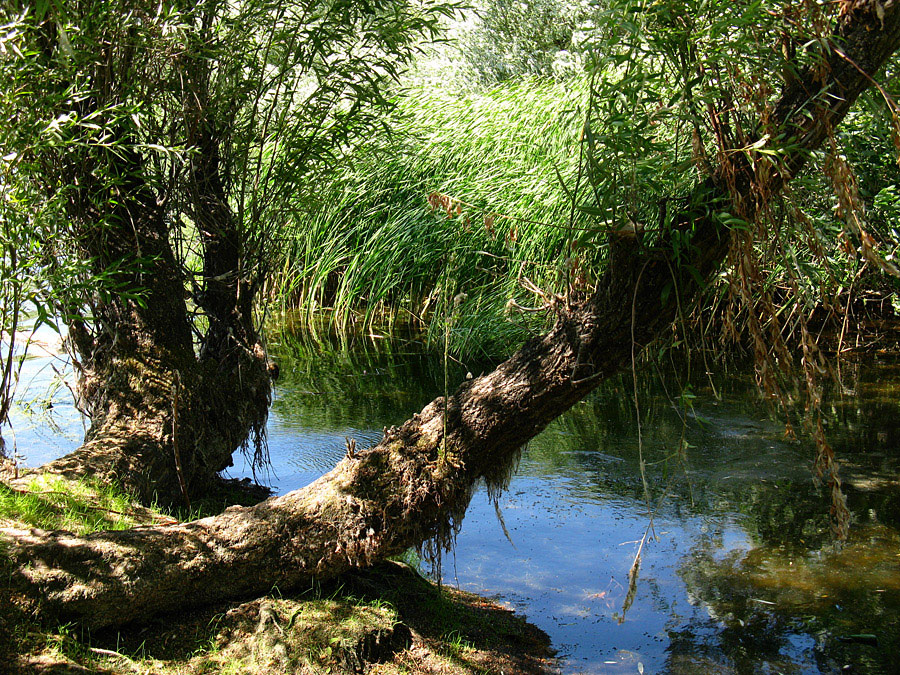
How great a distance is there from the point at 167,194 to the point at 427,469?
5.44 feet

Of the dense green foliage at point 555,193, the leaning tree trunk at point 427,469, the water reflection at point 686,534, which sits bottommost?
the water reflection at point 686,534

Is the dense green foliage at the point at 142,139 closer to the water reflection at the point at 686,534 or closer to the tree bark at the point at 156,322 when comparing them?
the tree bark at the point at 156,322

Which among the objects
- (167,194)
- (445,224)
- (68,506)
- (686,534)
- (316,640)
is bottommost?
(686,534)

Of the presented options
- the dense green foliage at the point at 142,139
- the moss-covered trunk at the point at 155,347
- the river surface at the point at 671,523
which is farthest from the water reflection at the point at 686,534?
the dense green foliage at the point at 142,139

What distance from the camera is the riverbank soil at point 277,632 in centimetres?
218

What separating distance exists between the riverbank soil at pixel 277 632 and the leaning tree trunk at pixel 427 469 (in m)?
0.08

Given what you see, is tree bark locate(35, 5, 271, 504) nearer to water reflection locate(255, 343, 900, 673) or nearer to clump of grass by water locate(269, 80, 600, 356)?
water reflection locate(255, 343, 900, 673)

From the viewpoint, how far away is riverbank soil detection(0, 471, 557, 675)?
2184 mm

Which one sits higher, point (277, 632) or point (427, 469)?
point (427, 469)

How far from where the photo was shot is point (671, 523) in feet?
12.7

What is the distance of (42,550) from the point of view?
233cm

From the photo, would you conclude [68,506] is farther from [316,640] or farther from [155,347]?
[316,640]

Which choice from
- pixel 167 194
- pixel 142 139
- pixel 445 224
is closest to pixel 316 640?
pixel 167 194

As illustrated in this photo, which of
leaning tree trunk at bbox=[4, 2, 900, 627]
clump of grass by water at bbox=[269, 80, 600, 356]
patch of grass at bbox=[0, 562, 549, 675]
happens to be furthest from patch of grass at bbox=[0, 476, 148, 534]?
clump of grass by water at bbox=[269, 80, 600, 356]
